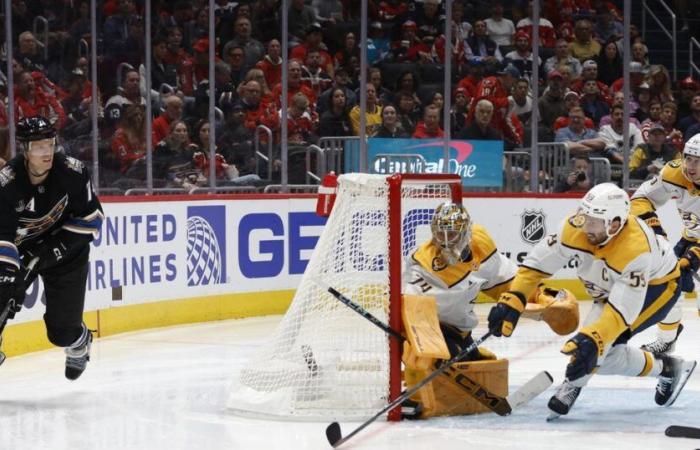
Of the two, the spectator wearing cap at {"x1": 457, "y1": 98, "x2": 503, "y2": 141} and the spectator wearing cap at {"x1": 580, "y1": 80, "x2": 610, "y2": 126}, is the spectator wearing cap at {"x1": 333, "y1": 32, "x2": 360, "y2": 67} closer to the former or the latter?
the spectator wearing cap at {"x1": 457, "y1": 98, "x2": 503, "y2": 141}

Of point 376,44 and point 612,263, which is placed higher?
point 376,44

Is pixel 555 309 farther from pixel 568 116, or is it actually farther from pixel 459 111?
pixel 568 116

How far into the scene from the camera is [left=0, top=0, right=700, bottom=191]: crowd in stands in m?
8.44

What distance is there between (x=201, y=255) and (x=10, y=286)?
11.2 feet

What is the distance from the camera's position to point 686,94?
442 inches

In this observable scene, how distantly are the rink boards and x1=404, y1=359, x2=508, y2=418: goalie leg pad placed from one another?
9.70ft

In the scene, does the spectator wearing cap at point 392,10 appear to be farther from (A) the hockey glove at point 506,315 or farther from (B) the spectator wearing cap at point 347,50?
(A) the hockey glove at point 506,315

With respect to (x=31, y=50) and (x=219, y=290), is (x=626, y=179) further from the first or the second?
(x=31, y=50)

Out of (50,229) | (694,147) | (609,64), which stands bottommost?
(50,229)

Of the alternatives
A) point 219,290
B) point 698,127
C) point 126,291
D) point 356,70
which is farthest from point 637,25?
point 126,291

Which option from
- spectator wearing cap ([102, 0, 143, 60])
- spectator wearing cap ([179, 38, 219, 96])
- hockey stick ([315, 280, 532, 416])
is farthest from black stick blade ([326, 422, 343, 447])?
spectator wearing cap ([179, 38, 219, 96])

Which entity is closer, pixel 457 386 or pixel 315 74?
pixel 457 386

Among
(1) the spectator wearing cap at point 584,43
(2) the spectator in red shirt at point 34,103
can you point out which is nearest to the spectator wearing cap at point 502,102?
(1) the spectator wearing cap at point 584,43

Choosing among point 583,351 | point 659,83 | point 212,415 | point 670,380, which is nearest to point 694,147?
point 670,380
